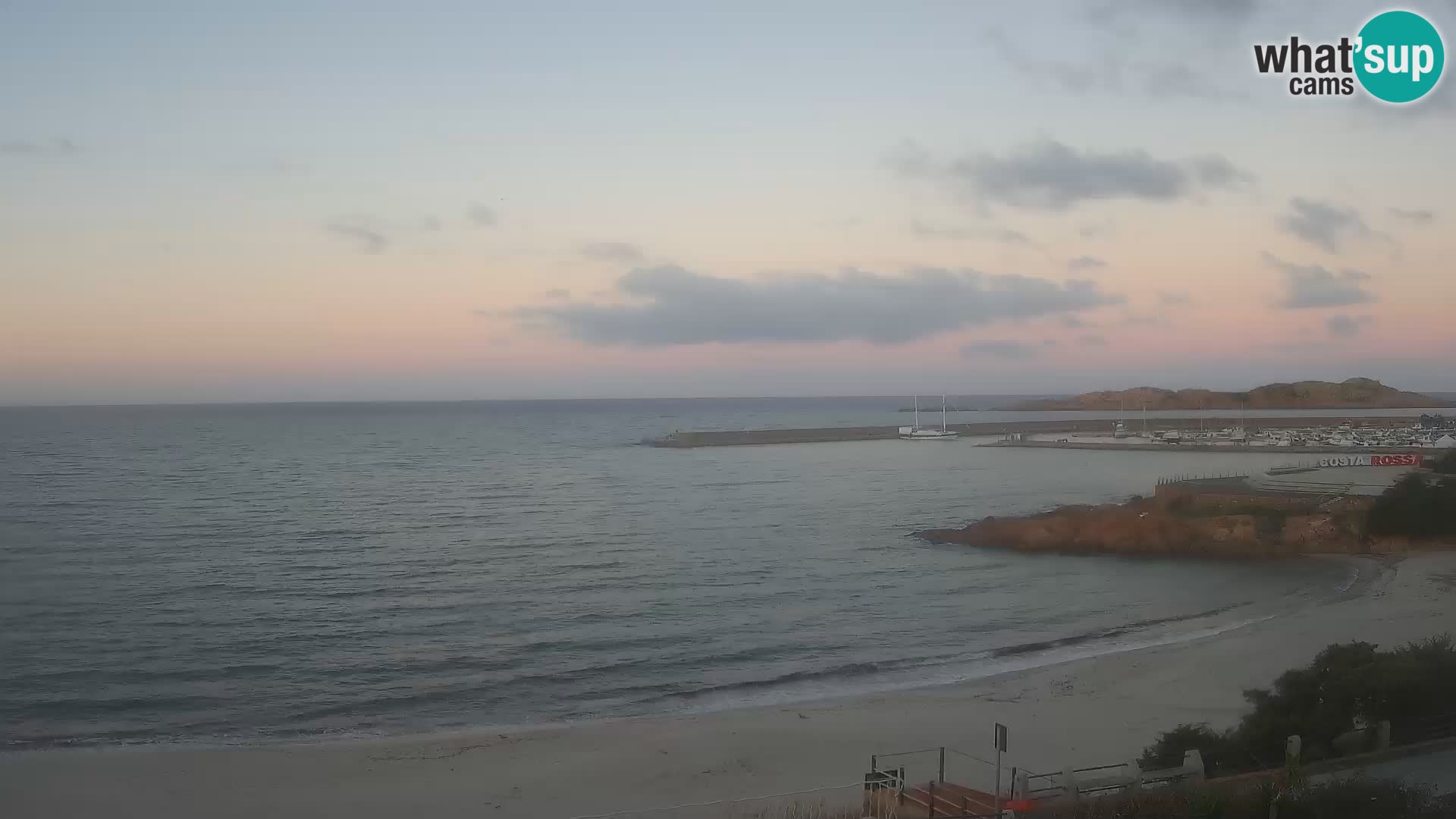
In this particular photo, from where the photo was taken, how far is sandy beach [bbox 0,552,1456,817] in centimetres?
1545

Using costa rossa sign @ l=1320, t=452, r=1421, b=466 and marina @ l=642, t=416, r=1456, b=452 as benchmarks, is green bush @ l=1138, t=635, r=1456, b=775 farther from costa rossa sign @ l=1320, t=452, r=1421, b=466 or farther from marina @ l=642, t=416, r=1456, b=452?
marina @ l=642, t=416, r=1456, b=452

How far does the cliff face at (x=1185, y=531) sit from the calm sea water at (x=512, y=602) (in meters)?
1.85

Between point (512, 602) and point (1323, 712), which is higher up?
point (1323, 712)

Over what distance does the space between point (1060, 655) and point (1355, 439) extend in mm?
86653

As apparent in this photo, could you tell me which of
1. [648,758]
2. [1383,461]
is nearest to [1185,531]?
[1383,461]

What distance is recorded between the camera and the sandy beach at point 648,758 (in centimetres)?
1545

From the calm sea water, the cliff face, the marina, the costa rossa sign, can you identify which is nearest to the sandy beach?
the calm sea water

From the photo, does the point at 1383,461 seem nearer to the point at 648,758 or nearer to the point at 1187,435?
the point at 1187,435

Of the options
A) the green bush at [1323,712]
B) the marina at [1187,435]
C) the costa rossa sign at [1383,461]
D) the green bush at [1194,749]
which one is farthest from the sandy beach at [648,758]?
the marina at [1187,435]

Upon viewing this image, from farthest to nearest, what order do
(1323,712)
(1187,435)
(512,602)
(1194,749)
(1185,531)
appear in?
1. (1187,435)
2. (1185,531)
3. (512,602)
4. (1323,712)
5. (1194,749)

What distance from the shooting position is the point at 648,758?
1741 cm

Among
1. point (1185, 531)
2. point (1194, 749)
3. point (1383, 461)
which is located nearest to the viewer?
point (1194, 749)

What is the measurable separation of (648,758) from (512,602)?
50.2 feet

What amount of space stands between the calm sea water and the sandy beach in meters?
1.52
